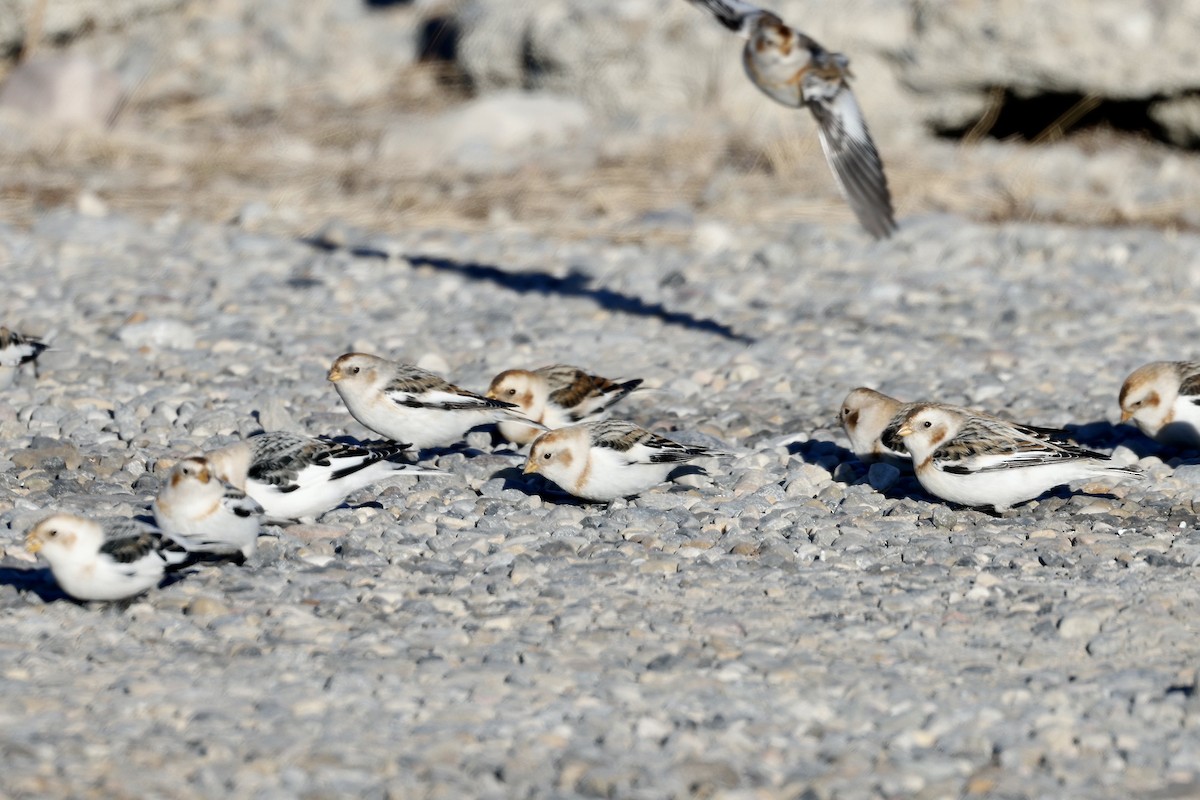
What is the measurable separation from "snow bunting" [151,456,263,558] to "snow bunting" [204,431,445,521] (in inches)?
8.9

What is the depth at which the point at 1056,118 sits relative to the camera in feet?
44.0

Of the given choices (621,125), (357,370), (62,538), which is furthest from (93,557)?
(621,125)

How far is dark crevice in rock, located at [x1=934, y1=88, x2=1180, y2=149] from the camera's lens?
1314 centimetres

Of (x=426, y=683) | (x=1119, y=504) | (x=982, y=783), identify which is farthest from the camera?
(x=1119, y=504)

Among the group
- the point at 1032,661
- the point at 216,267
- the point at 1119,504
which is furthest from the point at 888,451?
the point at 216,267

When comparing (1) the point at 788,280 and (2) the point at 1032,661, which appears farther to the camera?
(1) the point at 788,280

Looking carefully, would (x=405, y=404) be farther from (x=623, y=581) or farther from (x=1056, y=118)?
(x=1056, y=118)

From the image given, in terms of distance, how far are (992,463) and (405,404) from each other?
89.6 inches

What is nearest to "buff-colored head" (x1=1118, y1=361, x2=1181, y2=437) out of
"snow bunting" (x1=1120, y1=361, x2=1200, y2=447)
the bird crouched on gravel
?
"snow bunting" (x1=1120, y1=361, x2=1200, y2=447)

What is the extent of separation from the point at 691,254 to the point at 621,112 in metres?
3.57

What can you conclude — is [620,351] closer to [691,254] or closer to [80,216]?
[691,254]

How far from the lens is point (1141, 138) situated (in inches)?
524

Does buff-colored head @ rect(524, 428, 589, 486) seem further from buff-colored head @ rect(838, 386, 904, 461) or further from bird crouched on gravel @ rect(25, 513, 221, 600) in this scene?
bird crouched on gravel @ rect(25, 513, 221, 600)

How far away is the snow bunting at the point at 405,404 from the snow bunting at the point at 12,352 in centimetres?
162
